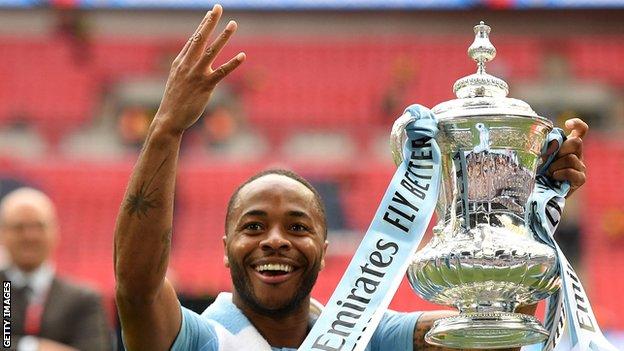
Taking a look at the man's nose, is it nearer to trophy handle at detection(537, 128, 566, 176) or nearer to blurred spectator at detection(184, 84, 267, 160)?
trophy handle at detection(537, 128, 566, 176)

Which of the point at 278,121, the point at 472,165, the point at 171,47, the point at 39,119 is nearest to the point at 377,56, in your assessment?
the point at 278,121

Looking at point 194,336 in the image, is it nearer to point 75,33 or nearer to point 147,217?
point 147,217

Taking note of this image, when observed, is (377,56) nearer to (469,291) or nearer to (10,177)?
(10,177)

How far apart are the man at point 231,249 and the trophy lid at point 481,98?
203 mm

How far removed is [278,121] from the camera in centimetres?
1320

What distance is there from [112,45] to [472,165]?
41.1 feet

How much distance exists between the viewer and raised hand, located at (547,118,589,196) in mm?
→ 2262

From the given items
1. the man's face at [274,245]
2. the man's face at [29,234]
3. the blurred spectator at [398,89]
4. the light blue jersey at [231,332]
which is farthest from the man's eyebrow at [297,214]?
the blurred spectator at [398,89]

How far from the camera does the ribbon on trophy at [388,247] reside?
6.72ft

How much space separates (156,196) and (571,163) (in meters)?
0.84

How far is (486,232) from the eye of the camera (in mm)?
2061

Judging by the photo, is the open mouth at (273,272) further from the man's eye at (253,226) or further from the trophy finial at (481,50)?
the trophy finial at (481,50)

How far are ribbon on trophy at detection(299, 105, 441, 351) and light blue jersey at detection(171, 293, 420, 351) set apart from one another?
10.6 inches

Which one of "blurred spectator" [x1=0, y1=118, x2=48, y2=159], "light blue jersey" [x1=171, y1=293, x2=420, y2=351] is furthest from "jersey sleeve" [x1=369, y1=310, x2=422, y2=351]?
"blurred spectator" [x1=0, y1=118, x2=48, y2=159]
